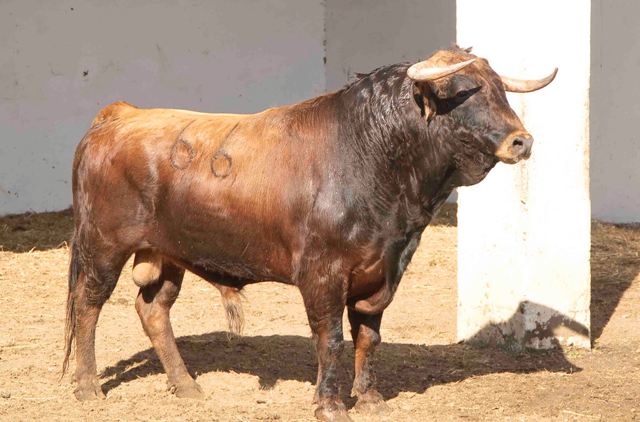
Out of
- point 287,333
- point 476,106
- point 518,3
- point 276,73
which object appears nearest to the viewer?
point 476,106

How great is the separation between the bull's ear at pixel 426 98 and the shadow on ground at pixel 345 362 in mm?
1780

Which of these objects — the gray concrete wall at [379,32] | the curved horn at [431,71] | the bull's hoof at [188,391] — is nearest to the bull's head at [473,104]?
the curved horn at [431,71]

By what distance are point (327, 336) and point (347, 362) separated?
4.45 feet

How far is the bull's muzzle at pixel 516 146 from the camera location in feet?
20.2

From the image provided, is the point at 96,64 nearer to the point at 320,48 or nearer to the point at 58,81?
the point at 58,81

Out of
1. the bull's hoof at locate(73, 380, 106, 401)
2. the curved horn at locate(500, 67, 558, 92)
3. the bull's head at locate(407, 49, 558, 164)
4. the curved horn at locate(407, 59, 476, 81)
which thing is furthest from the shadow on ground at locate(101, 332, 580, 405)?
the curved horn at locate(407, 59, 476, 81)

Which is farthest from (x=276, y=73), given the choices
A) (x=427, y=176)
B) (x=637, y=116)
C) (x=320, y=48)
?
(x=427, y=176)

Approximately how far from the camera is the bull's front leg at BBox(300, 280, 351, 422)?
6434mm

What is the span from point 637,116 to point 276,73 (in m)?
3.87

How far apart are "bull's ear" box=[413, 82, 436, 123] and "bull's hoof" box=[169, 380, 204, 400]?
2122 millimetres

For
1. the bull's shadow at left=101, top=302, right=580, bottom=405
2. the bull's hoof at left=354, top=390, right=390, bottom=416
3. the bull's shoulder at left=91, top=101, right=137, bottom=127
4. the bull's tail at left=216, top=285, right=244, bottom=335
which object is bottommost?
the bull's shadow at left=101, top=302, right=580, bottom=405

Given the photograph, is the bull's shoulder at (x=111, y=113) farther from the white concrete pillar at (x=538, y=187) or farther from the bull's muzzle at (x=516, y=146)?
the bull's muzzle at (x=516, y=146)

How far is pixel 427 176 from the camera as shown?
21.3 feet

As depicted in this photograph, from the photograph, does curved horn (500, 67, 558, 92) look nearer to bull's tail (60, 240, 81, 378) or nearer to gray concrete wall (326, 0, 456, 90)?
bull's tail (60, 240, 81, 378)
